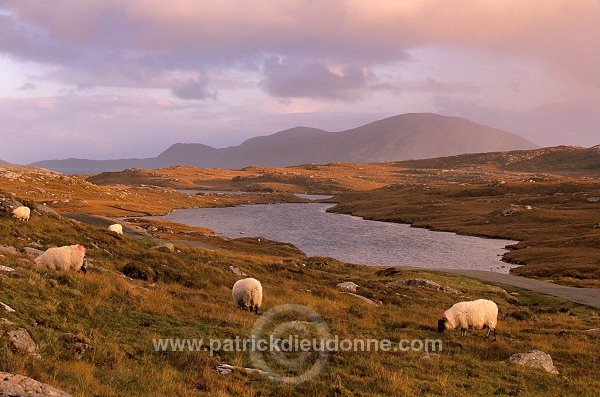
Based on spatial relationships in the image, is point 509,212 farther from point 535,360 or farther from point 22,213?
point 22,213

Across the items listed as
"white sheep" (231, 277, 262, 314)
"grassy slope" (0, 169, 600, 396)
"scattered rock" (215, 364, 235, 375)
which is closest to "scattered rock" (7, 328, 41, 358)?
"grassy slope" (0, 169, 600, 396)

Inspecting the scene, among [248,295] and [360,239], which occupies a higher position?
[248,295]

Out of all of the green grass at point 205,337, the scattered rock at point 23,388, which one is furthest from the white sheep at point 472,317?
the scattered rock at point 23,388

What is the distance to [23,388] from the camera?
26.0 feet

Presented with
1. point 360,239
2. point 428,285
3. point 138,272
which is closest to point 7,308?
point 138,272

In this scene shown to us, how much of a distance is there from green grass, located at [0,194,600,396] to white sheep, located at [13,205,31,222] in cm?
99

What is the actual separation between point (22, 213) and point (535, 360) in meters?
33.1

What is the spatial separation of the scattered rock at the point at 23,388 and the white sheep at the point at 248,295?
1360 cm

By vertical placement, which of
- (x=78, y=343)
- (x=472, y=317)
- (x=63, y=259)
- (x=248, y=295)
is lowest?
(x=472, y=317)

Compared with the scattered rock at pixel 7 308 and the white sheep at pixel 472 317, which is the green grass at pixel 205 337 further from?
the white sheep at pixel 472 317

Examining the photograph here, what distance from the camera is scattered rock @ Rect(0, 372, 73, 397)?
758 cm

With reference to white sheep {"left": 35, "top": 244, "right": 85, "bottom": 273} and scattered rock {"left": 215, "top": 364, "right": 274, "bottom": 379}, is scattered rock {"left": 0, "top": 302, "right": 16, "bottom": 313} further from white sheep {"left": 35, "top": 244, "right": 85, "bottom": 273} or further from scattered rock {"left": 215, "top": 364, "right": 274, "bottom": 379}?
white sheep {"left": 35, "top": 244, "right": 85, "bottom": 273}

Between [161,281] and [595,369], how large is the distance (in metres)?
21.7

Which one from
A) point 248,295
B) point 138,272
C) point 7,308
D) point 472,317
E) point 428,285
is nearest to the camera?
point 7,308
